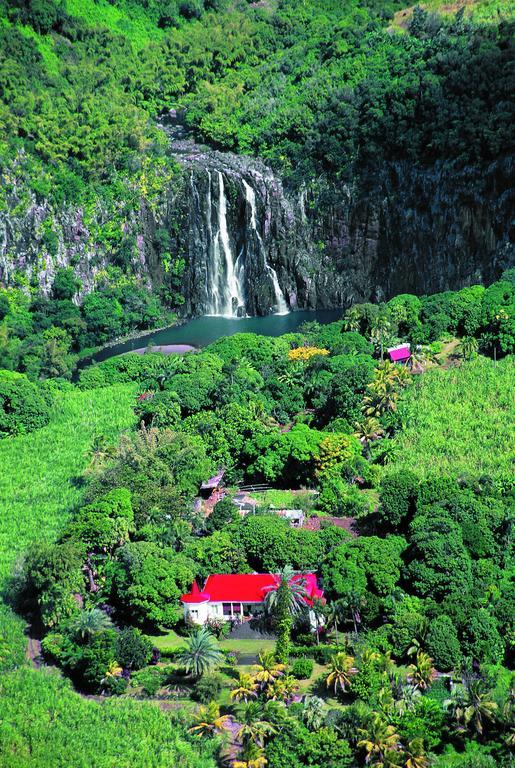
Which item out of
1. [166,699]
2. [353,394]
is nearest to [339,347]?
[353,394]

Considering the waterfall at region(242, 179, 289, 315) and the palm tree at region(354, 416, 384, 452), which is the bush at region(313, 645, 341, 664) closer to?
the palm tree at region(354, 416, 384, 452)

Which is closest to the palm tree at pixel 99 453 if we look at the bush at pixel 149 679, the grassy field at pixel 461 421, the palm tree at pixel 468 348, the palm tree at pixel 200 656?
the grassy field at pixel 461 421

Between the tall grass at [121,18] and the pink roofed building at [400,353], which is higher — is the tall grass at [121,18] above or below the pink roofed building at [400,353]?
above

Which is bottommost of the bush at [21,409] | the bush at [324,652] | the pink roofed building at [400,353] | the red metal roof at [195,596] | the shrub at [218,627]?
the bush at [324,652]

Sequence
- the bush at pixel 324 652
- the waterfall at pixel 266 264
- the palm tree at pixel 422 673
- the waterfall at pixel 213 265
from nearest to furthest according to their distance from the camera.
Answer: the palm tree at pixel 422 673 → the bush at pixel 324 652 → the waterfall at pixel 266 264 → the waterfall at pixel 213 265

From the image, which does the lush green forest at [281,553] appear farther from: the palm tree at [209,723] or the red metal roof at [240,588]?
the red metal roof at [240,588]

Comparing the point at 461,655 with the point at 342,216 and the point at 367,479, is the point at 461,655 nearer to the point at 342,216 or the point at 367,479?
the point at 367,479
